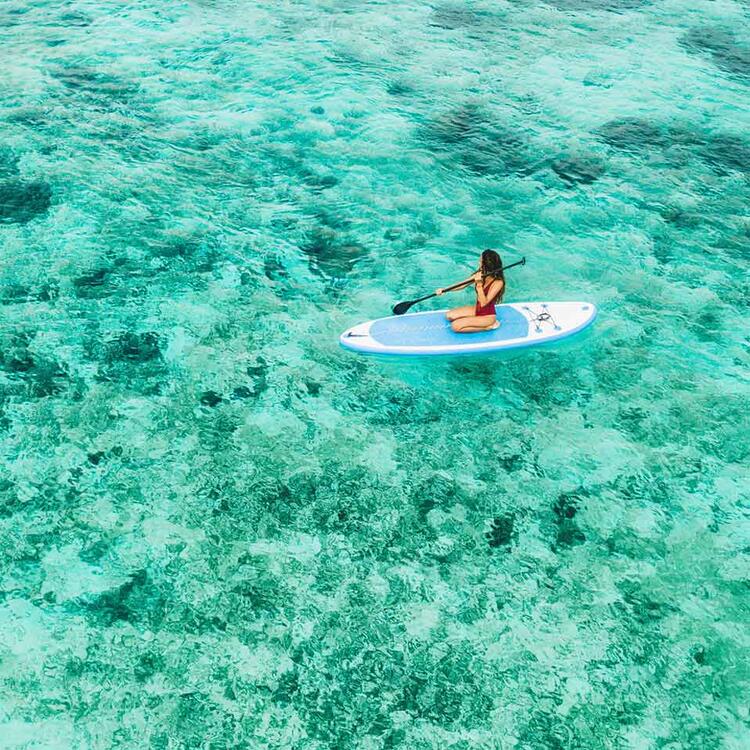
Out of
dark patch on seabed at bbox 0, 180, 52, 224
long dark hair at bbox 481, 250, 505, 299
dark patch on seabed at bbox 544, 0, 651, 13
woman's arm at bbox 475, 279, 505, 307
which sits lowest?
dark patch on seabed at bbox 0, 180, 52, 224

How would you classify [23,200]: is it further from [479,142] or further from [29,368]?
[479,142]

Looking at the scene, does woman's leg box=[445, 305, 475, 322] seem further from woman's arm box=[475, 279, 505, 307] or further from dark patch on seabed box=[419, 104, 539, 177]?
dark patch on seabed box=[419, 104, 539, 177]

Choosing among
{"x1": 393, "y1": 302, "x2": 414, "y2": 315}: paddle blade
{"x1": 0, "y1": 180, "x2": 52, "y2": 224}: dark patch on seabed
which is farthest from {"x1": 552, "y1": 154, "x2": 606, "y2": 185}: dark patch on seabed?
{"x1": 0, "y1": 180, "x2": 52, "y2": 224}: dark patch on seabed

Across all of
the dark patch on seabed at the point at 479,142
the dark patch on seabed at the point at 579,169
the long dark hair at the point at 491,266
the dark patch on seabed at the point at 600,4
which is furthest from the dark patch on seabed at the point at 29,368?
the dark patch on seabed at the point at 600,4

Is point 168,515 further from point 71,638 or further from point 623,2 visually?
point 623,2

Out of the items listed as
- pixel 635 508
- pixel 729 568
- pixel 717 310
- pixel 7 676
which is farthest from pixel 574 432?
pixel 7 676
